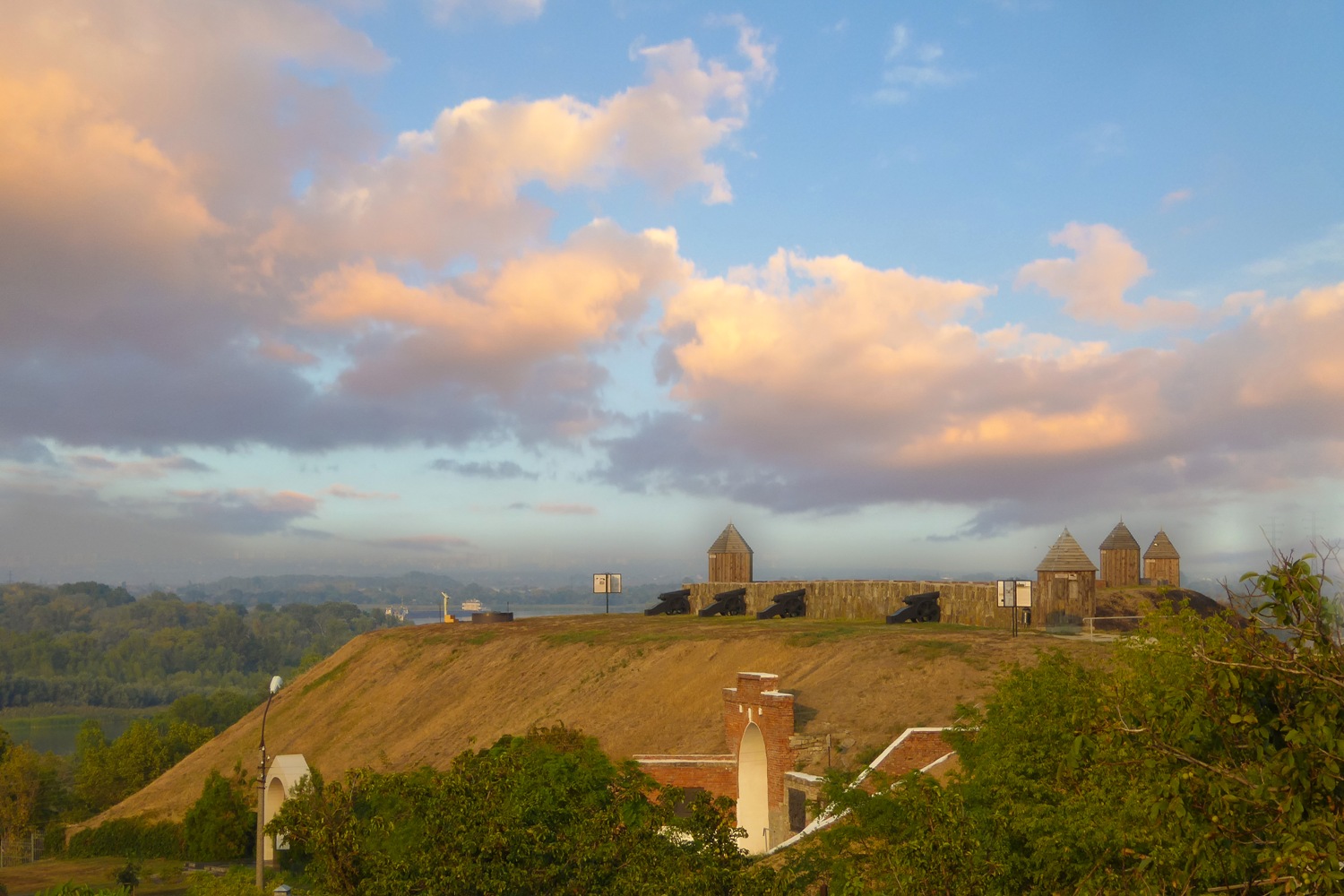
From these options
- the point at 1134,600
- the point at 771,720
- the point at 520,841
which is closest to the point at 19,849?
the point at 771,720

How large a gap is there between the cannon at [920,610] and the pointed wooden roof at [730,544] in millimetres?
20827

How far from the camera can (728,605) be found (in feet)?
239

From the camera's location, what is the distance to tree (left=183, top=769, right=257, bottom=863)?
188ft

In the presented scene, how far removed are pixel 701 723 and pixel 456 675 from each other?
24261 mm

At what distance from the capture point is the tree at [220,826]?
5725 centimetres

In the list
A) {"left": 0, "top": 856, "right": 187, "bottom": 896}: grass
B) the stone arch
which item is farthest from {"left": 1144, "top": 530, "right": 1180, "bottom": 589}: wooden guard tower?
{"left": 0, "top": 856, "right": 187, "bottom": 896}: grass

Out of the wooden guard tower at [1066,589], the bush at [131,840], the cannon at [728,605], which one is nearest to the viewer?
the wooden guard tower at [1066,589]

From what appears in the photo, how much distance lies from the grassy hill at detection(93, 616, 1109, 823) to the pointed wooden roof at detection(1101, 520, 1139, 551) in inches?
1387

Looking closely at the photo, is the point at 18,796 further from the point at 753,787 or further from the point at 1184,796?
the point at 1184,796

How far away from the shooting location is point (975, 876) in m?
14.8

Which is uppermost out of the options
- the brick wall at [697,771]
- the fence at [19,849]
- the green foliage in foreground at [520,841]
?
the green foliage in foreground at [520,841]

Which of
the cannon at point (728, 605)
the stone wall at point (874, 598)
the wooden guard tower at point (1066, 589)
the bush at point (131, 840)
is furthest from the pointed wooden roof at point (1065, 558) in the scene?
the bush at point (131, 840)

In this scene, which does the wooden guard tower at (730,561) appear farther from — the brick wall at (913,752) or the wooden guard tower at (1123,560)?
the brick wall at (913,752)

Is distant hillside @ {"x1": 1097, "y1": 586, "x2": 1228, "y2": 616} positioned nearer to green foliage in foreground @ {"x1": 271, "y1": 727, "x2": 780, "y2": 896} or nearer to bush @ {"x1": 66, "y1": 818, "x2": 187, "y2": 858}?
green foliage in foreground @ {"x1": 271, "y1": 727, "x2": 780, "y2": 896}
